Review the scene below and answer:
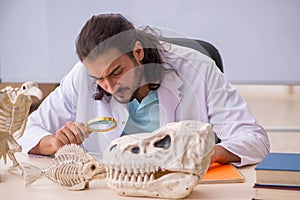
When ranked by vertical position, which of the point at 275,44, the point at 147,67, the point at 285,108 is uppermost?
the point at 147,67

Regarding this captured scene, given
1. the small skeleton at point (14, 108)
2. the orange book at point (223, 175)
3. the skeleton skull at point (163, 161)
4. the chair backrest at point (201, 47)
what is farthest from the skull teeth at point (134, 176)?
the chair backrest at point (201, 47)

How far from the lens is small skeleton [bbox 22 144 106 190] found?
3.90 ft

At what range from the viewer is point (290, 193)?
3.48ft

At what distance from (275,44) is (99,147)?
6.92 feet

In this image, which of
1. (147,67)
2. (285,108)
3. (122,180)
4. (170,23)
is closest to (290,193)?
Answer: (122,180)

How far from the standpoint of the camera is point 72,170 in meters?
1.20

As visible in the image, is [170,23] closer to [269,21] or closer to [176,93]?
[269,21]

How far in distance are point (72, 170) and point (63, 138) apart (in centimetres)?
28

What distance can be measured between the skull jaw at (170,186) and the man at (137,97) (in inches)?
8.7

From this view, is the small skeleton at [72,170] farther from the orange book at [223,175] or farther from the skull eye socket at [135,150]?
the orange book at [223,175]

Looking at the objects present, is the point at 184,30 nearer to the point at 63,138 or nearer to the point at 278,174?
the point at 63,138

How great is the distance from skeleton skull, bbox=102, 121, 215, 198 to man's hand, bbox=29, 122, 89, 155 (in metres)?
0.29

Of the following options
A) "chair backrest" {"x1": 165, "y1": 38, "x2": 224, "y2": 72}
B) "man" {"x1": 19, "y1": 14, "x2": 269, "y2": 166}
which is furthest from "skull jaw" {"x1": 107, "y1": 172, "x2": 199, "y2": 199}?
"chair backrest" {"x1": 165, "y1": 38, "x2": 224, "y2": 72}

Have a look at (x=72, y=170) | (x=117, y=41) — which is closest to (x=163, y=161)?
(x=72, y=170)
